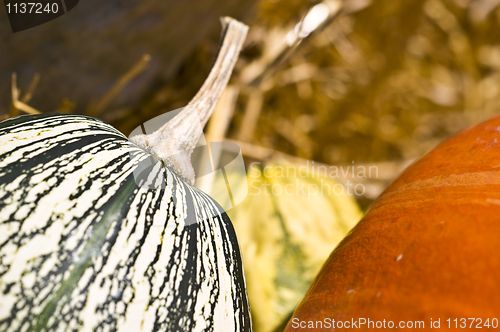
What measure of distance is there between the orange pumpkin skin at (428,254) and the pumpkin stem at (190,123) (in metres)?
0.26

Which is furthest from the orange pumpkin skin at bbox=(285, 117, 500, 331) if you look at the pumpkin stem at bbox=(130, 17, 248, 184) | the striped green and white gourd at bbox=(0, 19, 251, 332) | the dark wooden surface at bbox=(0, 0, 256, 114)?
the dark wooden surface at bbox=(0, 0, 256, 114)

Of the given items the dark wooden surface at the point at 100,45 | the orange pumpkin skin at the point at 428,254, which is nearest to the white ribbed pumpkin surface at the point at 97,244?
the orange pumpkin skin at the point at 428,254

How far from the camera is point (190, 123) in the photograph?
530 millimetres

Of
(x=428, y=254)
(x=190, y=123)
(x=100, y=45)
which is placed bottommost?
(x=428, y=254)

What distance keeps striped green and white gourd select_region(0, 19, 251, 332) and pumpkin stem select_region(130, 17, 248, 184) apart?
0.04 m

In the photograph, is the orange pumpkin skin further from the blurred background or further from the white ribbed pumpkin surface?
the blurred background

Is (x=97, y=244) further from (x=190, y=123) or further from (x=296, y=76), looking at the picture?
(x=296, y=76)

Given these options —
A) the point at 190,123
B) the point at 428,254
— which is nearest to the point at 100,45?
the point at 190,123

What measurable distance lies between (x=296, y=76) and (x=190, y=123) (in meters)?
0.71

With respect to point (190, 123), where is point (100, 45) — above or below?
above

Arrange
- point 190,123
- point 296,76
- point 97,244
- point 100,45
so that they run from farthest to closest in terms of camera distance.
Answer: point 296,76, point 100,45, point 190,123, point 97,244

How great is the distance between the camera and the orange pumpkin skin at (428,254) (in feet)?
1.13

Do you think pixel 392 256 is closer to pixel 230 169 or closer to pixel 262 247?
pixel 262 247

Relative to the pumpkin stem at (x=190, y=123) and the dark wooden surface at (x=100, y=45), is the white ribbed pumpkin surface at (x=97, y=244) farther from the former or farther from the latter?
the dark wooden surface at (x=100, y=45)
